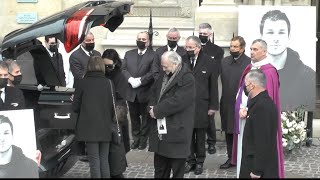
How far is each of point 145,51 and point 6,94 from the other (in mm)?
3476

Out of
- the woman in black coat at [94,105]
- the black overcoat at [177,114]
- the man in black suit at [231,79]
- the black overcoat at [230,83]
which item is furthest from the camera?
the black overcoat at [230,83]

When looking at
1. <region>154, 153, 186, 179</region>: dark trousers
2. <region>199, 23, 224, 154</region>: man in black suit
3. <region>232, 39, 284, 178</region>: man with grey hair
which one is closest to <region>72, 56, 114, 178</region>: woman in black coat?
<region>154, 153, 186, 179</region>: dark trousers

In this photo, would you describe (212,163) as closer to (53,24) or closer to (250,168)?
(250,168)

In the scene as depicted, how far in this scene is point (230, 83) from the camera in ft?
24.3

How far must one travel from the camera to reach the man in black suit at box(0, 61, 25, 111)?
504 cm

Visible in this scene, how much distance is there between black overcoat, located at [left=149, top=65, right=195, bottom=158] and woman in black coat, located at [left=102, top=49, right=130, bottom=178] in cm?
48

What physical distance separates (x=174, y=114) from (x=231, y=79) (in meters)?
1.94

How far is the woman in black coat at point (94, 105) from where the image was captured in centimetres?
570

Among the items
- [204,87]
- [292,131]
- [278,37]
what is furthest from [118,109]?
[278,37]

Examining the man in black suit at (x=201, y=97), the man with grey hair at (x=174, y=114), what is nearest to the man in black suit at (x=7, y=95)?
the man with grey hair at (x=174, y=114)

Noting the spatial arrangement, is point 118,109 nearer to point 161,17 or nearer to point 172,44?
point 172,44

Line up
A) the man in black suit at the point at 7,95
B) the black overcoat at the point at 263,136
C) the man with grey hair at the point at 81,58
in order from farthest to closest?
the man with grey hair at the point at 81,58 < the man in black suit at the point at 7,95 < the black overcoat at the point at 263,136

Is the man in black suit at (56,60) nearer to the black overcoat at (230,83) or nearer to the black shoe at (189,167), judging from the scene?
the black shoe at (189,167)

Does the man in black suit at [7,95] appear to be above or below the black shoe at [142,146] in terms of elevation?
above
